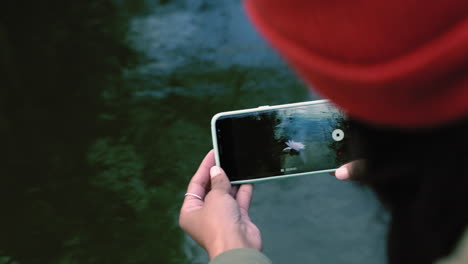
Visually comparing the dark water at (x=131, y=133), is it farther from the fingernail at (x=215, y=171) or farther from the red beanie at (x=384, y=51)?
the red beanie at (x=384, y=51)

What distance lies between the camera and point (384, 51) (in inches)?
11.3

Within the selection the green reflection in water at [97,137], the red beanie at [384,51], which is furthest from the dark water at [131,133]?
the red beanie at [384,51]

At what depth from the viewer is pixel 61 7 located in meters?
1.68

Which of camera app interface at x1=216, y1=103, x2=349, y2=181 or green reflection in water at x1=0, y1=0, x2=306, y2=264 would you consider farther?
green reflection in water at x1=0, y1=0, x2=306, y2=264

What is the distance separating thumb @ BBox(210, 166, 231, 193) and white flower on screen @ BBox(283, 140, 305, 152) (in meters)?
0.11

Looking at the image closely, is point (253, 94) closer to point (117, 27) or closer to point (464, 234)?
point (117, 27)

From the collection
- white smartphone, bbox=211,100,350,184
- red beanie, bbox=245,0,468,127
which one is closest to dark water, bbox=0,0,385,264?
white smartphone, bbox=211,100,350,184

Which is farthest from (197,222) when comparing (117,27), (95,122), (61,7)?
(61,7)

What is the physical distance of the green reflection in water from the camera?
1.01 m

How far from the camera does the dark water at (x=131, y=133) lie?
0.98 meters

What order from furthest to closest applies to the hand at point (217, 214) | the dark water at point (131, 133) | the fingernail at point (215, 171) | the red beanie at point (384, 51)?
the dark water at point (131, 133), the fingernail at point (215, 171), the hand at point (217, 214), the red beanie at point (384, 51)

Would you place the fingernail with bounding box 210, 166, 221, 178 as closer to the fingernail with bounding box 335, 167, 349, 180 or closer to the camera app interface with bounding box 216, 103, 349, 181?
the camera app interface with bounding box 216, 103, 349, 181

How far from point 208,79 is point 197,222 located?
66cm

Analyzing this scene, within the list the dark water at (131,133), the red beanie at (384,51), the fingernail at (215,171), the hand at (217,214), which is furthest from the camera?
the dark water at (131,133)
